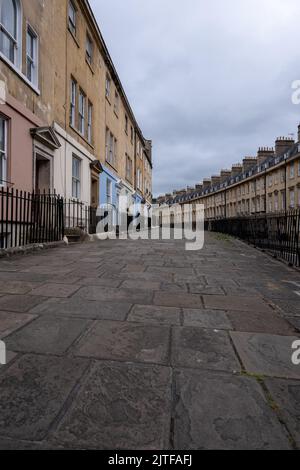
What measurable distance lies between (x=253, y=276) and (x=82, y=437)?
4795 mm

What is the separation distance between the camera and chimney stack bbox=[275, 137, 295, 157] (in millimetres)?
40812

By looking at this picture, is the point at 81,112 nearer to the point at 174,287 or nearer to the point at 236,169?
the point at 174,287

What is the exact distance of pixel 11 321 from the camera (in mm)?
2936

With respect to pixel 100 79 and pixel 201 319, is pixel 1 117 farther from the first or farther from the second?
pixel 100 79

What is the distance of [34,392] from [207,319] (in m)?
1.84

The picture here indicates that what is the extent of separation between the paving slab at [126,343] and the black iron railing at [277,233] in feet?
18.8

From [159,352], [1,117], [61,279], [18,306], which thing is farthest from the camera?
[1,117]

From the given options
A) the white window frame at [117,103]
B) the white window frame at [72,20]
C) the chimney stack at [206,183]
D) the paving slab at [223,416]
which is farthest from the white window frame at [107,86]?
the chimney stack at [206,183]

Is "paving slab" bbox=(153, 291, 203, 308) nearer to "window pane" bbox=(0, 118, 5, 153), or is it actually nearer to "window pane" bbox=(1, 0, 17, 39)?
"window pane" bbox=(0, 118, 5, 153)

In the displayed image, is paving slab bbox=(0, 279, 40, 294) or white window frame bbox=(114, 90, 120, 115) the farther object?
white window frame bbox=(114, 90, 120, 115)

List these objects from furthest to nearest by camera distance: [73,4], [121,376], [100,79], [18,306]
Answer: [100,79]
[73,4]
[18,306]
[121,376]

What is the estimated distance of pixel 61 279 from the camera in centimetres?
488

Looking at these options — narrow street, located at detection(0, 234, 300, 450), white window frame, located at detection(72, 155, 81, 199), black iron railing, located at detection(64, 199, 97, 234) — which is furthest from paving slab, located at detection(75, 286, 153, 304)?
white window frame, located at detection(72, 155, 81, 199)

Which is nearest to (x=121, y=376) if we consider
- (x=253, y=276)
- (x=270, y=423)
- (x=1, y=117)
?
(x=270, y=423)
